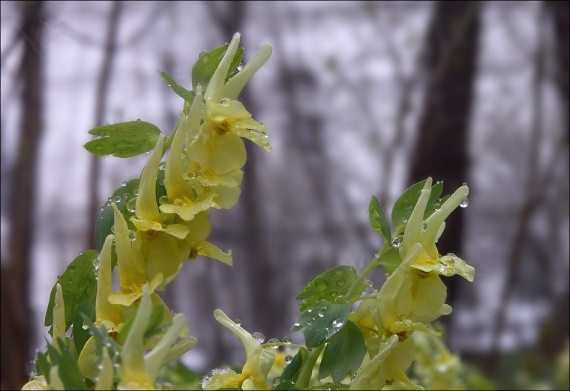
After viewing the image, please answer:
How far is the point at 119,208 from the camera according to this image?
1.26 ft

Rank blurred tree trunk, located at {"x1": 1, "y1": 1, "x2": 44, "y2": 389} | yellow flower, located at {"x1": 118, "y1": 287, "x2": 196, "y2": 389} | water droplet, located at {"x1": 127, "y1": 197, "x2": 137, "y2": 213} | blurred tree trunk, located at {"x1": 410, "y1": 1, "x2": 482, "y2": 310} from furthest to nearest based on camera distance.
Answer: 1. blurred tree trunk, located at {"x1": 410, "y1": 1, "x2": 482, "y2": 310}
2. blurred tree trunk, located at {"x1": 1, "y1": 1, "x2": 44, "y2": 389}
3. water droplet, located at {"x1": 127, "y1": 197, "x2": 137, "y2": 213}
4. yellow flower, located at {"x1": 118, "y1": 287, "x2": 196, "y2": 389}

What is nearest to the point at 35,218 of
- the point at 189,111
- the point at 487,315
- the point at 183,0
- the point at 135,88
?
the point at 135,88

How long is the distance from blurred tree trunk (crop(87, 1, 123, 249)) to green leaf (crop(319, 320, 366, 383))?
1587 millimetres

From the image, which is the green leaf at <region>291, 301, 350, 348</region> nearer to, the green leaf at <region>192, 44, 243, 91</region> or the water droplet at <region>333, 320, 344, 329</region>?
the water droplet at <region>333, 320, 344, 329</region>

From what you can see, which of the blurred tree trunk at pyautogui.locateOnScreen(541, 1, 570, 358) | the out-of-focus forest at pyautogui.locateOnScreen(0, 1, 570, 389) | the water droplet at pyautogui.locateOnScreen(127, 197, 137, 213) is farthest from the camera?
the blurred tree trunk at pyautogui.locateOnScreen(541, 1, 570, 358)

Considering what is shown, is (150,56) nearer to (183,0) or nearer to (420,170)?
(183,0)

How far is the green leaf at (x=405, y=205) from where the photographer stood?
15.4 inches

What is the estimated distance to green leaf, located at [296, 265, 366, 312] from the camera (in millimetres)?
389

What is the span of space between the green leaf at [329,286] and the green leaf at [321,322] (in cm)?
3

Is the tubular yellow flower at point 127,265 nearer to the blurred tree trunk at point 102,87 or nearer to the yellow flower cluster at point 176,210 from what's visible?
the yellow flower cluster at point 176,210

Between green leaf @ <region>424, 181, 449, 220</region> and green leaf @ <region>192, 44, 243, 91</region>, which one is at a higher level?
green leaf @ <region>192, 44, 243, 91</region>

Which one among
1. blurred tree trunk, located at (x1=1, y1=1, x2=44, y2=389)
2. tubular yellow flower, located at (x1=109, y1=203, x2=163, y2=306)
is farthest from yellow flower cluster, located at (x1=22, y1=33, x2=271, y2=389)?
blurred tree trunk, located at (x1=1, y1=1, x2=44, y2=389)

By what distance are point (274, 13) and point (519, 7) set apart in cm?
94

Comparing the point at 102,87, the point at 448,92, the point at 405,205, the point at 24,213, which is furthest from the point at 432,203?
the point at 448,92
